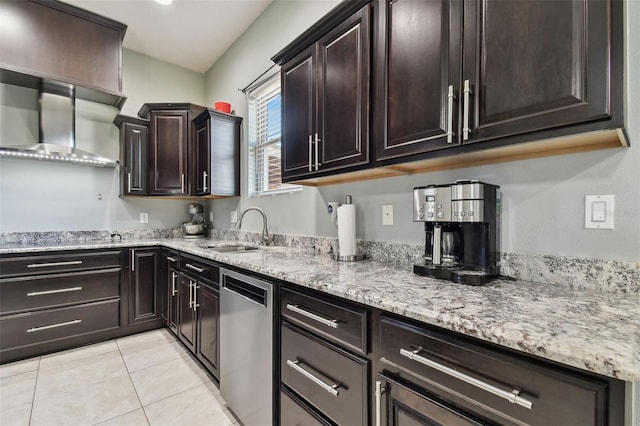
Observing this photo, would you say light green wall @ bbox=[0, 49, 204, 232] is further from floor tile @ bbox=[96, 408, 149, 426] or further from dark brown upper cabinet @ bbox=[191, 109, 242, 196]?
floor tile @ bbox=[96, 408, 149, 426]

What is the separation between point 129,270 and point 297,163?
89.1 inches

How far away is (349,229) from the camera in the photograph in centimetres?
173

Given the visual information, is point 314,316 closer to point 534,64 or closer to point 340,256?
point 340,256

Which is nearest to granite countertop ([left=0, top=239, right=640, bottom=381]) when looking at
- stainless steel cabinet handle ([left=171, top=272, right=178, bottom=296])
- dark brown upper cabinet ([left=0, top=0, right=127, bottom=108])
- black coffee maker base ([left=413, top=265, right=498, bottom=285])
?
black coffee maker base ([left=413, top=265, right=498, bottom=285])

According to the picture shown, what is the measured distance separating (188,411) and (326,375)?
1230mm

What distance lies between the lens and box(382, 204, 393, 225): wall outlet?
5.49 feet

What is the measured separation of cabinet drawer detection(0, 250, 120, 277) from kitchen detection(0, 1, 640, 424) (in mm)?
714

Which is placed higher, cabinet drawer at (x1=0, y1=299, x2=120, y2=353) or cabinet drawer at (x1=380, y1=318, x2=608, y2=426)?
cabinet drawer at (x1=380, y1=318, x2=608, y2=426)

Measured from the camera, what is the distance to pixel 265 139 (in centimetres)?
300

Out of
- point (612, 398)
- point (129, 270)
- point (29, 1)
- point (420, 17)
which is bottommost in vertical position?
point (129, 270)

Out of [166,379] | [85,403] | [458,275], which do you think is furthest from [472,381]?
[85,403]

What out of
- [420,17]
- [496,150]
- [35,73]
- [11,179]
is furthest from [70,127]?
[496,150]

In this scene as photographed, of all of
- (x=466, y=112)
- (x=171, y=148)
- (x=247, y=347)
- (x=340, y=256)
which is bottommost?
(x=247, y=347)

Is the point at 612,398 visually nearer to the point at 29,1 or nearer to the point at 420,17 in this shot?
the point at 420,17
